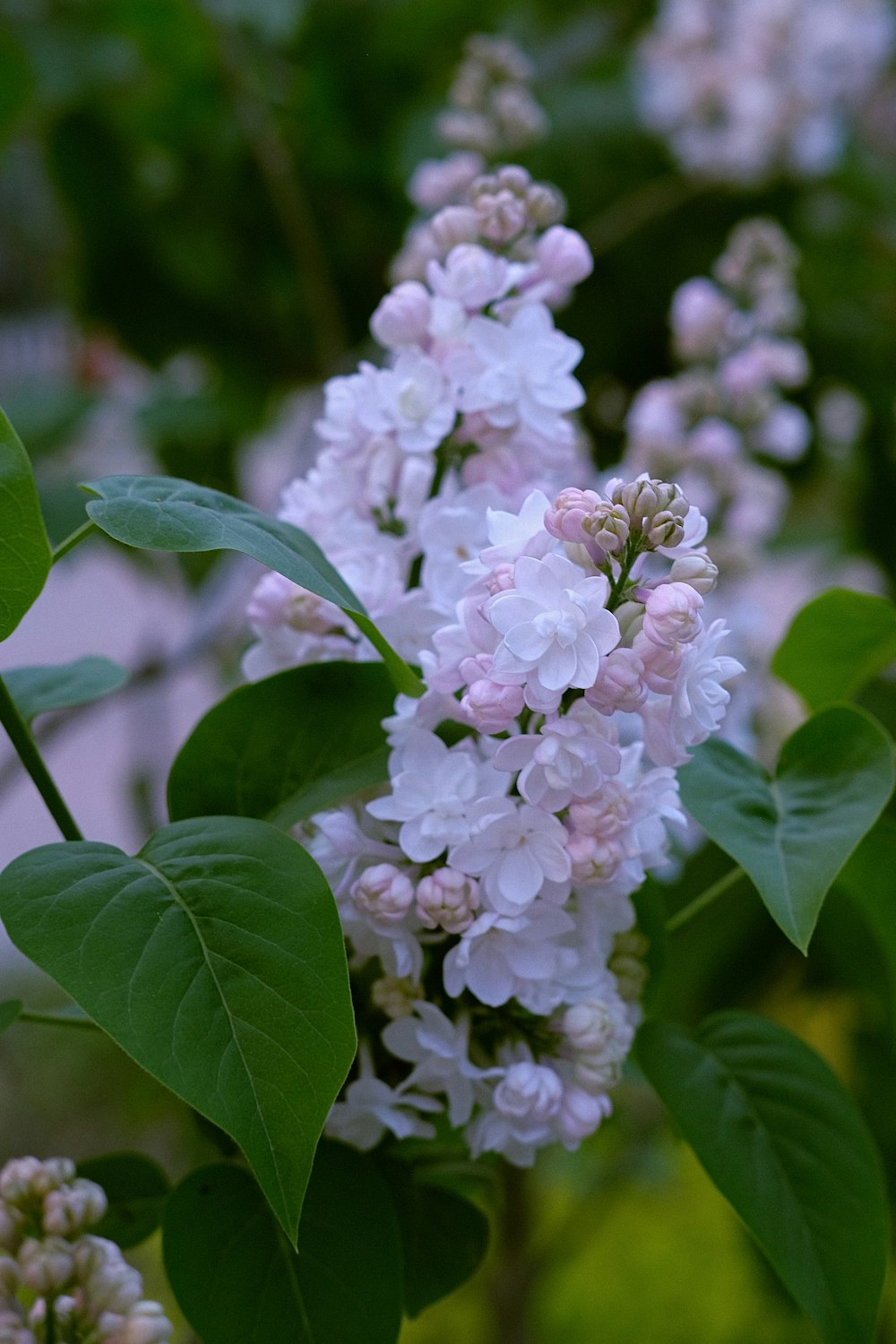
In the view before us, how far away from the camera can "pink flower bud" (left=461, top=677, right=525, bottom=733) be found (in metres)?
0.32

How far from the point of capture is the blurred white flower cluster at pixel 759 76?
1089mm

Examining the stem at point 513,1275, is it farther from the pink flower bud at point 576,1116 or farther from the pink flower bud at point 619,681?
the pink flower bud at point 619,681

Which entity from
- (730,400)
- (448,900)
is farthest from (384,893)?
(730,400)

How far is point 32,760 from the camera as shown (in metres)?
0.36

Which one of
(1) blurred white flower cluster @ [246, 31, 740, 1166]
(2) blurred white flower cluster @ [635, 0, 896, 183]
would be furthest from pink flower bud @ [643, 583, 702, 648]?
(2) blurred white flower cluster @ [635, 0, 896, 183]

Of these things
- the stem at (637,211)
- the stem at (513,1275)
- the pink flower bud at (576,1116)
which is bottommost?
the stem at (513,1275)

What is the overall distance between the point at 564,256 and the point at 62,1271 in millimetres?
360

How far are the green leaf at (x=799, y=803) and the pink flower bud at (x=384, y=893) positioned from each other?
0.29 ft

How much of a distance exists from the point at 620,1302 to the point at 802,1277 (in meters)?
1.22

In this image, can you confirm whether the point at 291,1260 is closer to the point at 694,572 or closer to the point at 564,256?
the point at 694,572

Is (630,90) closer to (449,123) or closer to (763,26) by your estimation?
(763,26)

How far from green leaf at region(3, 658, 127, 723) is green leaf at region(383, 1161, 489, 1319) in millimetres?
186

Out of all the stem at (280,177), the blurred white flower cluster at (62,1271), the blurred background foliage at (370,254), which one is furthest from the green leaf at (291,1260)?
the stem at (280,177)

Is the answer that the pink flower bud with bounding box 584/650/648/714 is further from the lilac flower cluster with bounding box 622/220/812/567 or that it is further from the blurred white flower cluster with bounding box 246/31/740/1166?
the lilac flower cluster with bounding box 622/220/812/567
